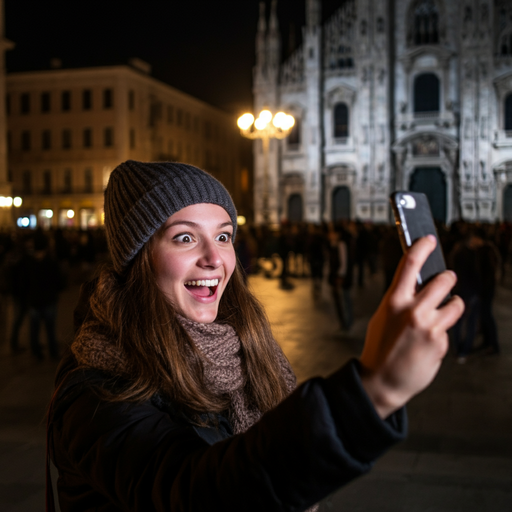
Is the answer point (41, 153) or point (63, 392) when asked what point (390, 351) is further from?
point (41, 153)

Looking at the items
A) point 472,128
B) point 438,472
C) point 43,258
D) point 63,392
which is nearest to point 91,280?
point 63,392

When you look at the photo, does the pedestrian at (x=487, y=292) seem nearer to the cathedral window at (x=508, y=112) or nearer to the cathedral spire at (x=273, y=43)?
A: the cathedral window at (x=508, y=112)

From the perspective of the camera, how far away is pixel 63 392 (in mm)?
1276

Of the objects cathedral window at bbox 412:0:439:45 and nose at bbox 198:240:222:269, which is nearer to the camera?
nose at bbox 198:240:222:269

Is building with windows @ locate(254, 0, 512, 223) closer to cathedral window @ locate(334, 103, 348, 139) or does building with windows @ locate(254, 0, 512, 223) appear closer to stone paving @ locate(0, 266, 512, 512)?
cathedral window @ locate(334, 103, 348, 139)

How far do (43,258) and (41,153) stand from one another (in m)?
39.4

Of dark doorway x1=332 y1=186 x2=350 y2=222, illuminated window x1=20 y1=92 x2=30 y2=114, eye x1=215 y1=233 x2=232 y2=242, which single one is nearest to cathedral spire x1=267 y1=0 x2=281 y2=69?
dark doorway x1=332 y1=186 x2=350 y2=222

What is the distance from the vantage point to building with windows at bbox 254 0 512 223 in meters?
37.9

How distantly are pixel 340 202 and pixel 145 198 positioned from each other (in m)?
39.5

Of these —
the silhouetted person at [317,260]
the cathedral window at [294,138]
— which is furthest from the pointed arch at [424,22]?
the silhouetted person at [317,260]

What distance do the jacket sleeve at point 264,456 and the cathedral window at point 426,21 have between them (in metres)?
42.0

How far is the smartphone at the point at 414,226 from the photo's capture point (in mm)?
881

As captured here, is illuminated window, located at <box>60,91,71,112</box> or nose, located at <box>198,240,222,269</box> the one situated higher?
illuminated window, located at <box>60,91,71,112</box>

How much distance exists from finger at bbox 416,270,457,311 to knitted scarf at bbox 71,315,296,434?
0.69 meters
